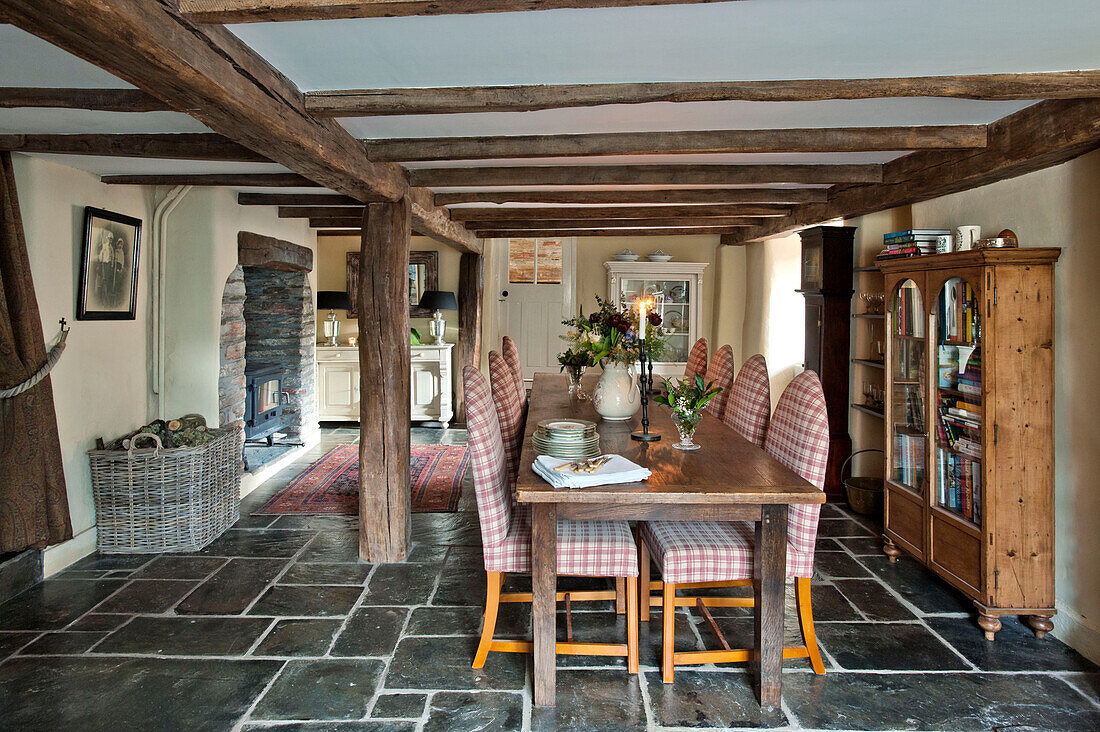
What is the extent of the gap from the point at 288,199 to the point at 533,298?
142 inches

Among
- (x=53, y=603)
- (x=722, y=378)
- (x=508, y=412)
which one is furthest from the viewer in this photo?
(x=722, y=378)

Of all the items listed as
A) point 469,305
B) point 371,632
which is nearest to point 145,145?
point 371,632

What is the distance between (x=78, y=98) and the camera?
240 cm

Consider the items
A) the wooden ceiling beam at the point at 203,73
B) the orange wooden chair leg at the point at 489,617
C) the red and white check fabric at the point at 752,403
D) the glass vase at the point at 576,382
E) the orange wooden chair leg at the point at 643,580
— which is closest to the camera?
the wooden ceiling beam at the point at 203,73

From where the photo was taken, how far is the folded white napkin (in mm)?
2270

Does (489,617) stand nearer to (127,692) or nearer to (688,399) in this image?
(688,399)

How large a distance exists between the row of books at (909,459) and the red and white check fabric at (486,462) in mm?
2200

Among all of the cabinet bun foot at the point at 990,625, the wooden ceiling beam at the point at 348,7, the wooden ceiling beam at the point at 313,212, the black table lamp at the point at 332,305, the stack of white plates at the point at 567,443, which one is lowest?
the cabinet bun foot at the point at 990,625

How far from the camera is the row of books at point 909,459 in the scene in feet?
11.9

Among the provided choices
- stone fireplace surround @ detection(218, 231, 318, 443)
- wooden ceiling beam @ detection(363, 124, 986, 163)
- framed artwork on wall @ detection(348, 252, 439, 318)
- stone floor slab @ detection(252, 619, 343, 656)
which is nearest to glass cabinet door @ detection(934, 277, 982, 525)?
wooden ceiling beam @ detection(363, 124, 986, 163)

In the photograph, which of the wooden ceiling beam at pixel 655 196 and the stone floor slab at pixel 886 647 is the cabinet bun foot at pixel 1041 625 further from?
the wooden ceiling beam at pixel 655 196

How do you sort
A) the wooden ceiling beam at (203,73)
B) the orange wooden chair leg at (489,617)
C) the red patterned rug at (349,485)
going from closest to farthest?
the wooden ceiling beam at (203,73) < the orange wooden chair leg at (489,617) < the red patterned rug at (349,485)

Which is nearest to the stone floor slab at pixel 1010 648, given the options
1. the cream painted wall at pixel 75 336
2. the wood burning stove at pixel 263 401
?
the cream painted wall at pixel 75 336

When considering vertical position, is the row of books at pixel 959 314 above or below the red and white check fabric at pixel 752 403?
above
